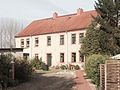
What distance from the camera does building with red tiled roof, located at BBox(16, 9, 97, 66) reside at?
56.1 meters

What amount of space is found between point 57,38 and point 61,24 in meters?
3.57

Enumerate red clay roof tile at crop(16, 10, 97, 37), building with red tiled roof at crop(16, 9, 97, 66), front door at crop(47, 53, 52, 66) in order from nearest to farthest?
building with red tiled roof at crop(16, 9, 97, 66)
red clay roof tile at crop(16, 10, 97, 37)
front door at crop(47, 53, 52, 66)

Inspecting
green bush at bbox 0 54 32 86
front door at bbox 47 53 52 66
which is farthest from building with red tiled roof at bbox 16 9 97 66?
green bush at bbox 0 54 32 86

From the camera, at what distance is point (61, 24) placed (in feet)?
203

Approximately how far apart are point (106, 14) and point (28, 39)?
2700 cm

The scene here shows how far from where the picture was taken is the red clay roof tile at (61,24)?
5717 cm

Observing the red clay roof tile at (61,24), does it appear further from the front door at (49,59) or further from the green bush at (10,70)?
the green bush at (10,70)

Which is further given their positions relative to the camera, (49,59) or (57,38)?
(49,59)

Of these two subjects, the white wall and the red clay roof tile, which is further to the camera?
the red clay roof tile

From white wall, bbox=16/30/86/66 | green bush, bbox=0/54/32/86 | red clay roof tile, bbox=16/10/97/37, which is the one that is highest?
red clay roof tile, bbox=16/10/97/37

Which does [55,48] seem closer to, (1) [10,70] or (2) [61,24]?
(2) [61,24]

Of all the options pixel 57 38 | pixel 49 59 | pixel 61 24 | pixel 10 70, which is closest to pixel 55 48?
pixel 57 38

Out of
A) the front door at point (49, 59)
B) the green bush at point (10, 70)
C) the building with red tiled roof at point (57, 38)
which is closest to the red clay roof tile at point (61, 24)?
the building with red tiled roof at point (57, 38)

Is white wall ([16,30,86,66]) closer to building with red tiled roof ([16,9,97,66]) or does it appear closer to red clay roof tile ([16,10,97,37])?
building with red tiled roof ([16,9,97,66])
